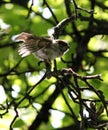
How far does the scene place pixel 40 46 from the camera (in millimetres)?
1274

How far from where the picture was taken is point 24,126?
262 centimetres

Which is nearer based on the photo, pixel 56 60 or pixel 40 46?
pixel 40 46

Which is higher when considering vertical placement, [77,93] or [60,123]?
[77,93]

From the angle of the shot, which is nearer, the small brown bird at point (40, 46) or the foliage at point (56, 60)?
the small brown bird at point (40, 46)

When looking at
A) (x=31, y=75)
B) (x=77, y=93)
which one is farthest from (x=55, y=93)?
(x=77, y=93)

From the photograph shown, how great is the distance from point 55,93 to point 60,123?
0.72 feet

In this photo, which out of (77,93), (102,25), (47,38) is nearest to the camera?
(47,38)

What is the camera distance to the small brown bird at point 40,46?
1274 millimetres

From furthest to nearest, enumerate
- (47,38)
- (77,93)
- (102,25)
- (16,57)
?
(16,57) → (102,25) → (77,93) → (47,38)

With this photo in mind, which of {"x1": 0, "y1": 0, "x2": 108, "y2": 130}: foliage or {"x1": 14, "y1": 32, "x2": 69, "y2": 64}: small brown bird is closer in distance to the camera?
{"x1": 14, "y1": 32, "x2": 69, "y2": 64}: small brown bird

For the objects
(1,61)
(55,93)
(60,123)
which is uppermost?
(1,61)

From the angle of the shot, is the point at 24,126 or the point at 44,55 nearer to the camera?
the point at 44,55

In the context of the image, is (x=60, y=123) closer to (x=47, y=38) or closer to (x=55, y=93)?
(x=55, y=93)

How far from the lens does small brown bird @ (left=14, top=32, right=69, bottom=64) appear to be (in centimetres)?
127
